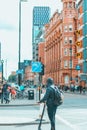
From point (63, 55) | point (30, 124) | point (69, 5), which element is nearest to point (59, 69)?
point (63, 55)

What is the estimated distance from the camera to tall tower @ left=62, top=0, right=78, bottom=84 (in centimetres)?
13725

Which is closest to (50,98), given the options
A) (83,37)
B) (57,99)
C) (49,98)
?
(49,98)

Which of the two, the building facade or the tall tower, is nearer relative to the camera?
the building facade

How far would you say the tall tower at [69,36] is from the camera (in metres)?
137

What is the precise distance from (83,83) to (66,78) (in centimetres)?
2655

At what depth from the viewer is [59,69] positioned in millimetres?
144250

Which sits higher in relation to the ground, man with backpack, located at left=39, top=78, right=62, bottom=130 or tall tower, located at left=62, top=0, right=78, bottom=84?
tall tower, located at left=62, top=0, right=78, bottom=84

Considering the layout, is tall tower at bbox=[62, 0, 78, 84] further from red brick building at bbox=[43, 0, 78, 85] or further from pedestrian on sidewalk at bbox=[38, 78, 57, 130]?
pedestrian on sidewalk at bbox=[38, 78, 57, 130]

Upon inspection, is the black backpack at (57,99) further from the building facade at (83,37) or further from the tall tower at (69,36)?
the tall tower at (69,36)

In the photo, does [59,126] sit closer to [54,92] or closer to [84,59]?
[54,92]

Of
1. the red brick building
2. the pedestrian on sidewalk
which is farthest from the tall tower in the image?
the pedestrian on sidewalk

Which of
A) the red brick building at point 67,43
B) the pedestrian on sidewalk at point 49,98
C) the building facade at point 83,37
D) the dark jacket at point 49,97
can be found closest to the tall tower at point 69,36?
the red brick building at point 67,43

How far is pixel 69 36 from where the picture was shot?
138000 millimetres

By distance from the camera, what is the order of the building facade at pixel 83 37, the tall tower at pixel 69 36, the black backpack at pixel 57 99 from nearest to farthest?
1. the black backpack at pixel 57 99
2. the building facade at pixel 83 37
3. the tall tower at pixel 69 36
